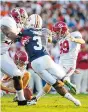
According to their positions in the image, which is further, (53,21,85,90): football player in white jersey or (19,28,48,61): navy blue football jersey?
(53,21,85,90): football player in white jersey

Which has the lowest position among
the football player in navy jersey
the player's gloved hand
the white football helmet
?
the player's gloved hand

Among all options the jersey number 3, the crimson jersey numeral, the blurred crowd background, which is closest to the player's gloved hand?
the jersey number 3

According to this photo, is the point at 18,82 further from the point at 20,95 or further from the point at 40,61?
the point at 40,61

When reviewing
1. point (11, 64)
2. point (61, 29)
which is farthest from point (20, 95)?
point (61, 29)

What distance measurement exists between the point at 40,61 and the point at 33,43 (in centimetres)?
38

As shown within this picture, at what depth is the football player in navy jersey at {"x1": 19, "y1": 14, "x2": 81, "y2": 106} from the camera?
32.0ft

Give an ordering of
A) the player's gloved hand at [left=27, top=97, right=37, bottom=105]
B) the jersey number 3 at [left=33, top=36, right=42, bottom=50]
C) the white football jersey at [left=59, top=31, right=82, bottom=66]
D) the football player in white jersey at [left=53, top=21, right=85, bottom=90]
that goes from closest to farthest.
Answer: the jersey number 3 at [left=33, top=36, right=42, bottom=50] < the player's gloved hand at [left=27, top=97, right=37, bottom=105] < the football player in white jersey at [left=53, top=21, right=85, bottom=90] < the white football jersey at [left=59, top=31, right=82, bottom=66]

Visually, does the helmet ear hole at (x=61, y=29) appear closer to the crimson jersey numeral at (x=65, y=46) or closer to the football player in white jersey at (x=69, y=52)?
the football player in white jersey at (x=69, y=52)

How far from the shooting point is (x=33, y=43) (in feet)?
32.9

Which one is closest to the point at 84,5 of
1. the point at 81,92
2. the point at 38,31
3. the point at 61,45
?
the point at 81,92

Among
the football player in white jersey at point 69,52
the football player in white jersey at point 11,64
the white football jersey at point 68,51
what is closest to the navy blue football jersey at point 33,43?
the football player in white jersey at point 11,64

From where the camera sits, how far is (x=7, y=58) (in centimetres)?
1012

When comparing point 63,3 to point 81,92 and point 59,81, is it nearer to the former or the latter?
point 81,92

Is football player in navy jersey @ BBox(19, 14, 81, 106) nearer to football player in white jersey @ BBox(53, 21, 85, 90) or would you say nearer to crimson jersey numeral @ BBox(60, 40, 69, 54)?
football player in white jersey @ BBox(53, 21, 85, 90)
